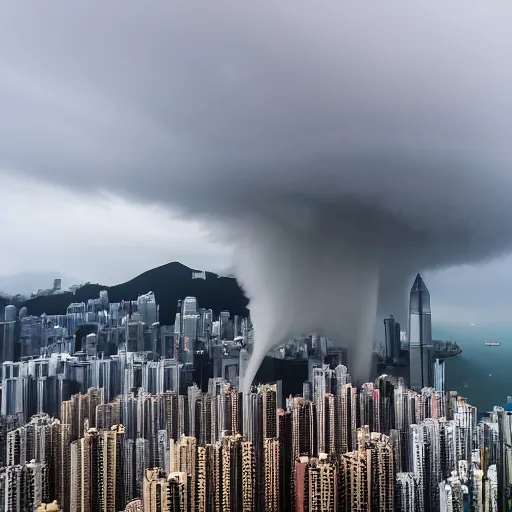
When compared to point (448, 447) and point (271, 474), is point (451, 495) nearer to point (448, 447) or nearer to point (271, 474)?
point (448, 447)

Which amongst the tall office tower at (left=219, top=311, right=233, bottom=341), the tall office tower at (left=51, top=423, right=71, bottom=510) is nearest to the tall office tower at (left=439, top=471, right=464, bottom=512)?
the tall office tower at (left=219, top=311, right=233, bottom=341)

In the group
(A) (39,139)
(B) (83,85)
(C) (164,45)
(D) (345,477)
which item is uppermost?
(C) (164,45)

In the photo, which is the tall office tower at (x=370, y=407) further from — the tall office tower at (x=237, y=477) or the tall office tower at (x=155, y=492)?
the tall office tower at (x=155, y=492)

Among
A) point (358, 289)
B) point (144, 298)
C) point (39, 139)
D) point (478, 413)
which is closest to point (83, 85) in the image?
point (39, 139)

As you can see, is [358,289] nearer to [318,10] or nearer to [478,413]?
[478,413]

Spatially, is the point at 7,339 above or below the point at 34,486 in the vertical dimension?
above

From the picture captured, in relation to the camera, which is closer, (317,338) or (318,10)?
(318,10)

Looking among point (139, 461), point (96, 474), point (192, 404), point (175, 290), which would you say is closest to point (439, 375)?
point (192, 404)
